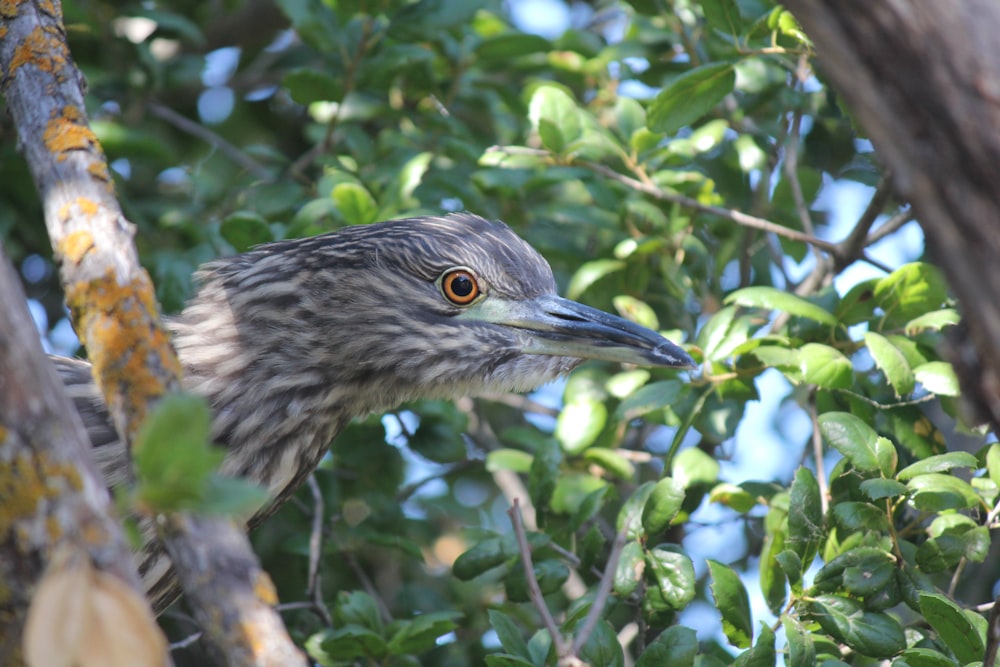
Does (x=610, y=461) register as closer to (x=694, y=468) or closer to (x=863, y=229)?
(x=694, y=468)

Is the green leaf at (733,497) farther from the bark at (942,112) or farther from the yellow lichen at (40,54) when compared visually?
the yellow lichen at (40,54)

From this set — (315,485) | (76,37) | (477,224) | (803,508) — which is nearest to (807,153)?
(477,224)

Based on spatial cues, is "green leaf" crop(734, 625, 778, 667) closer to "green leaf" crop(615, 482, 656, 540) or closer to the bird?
"green leaf" crop(615, 482, 656, 540)

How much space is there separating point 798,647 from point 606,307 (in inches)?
62.9

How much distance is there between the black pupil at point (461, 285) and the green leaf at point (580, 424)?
22.8 inches

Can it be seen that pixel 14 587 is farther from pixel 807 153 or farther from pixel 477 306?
pixel 807 153

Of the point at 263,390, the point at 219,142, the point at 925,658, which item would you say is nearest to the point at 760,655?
the point at 925,658

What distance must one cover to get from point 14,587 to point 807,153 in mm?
3211

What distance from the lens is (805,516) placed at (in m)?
2.33

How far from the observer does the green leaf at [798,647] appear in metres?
2.09

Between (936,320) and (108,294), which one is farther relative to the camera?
(936,320)

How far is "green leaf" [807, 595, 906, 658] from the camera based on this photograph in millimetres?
2160

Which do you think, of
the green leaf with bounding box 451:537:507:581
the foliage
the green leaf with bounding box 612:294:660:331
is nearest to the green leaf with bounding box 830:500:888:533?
the foliage

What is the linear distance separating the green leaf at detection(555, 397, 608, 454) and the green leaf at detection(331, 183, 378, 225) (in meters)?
0.84
